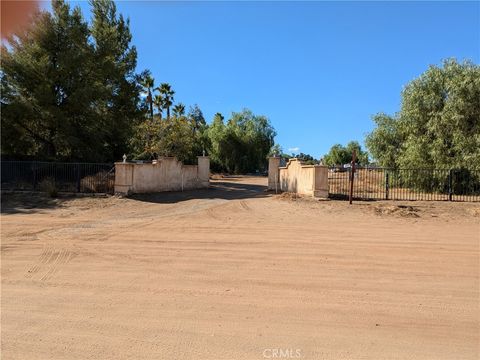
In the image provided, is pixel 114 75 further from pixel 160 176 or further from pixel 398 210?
pixel 398 210

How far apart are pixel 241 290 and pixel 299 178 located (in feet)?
51.9

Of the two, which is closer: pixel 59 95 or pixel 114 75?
pixel 59 95

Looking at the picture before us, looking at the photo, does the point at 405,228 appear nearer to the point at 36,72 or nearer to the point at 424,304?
the point at 424,304

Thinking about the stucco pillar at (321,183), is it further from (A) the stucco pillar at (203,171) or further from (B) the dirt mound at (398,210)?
(A) the stucco pillar at (203,171)

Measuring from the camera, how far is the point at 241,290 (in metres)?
7.02

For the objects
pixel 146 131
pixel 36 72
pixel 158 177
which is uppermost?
pixel 36 72

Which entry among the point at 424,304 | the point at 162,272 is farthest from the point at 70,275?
the point at 424,304

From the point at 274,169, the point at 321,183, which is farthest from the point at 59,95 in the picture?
the point at 321,183

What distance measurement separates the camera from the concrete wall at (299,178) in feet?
65.6

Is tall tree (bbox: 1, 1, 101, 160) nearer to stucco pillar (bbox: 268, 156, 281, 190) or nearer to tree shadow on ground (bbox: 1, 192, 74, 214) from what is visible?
tree shadow on ground (bbox: 1, 192, 74, 214)

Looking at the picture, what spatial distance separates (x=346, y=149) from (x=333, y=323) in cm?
11688

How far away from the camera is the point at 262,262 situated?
9000 mm

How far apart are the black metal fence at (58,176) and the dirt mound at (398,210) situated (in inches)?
522

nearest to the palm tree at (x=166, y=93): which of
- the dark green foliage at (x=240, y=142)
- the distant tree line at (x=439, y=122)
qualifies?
the dark green foliage at (x=240, y=142)
